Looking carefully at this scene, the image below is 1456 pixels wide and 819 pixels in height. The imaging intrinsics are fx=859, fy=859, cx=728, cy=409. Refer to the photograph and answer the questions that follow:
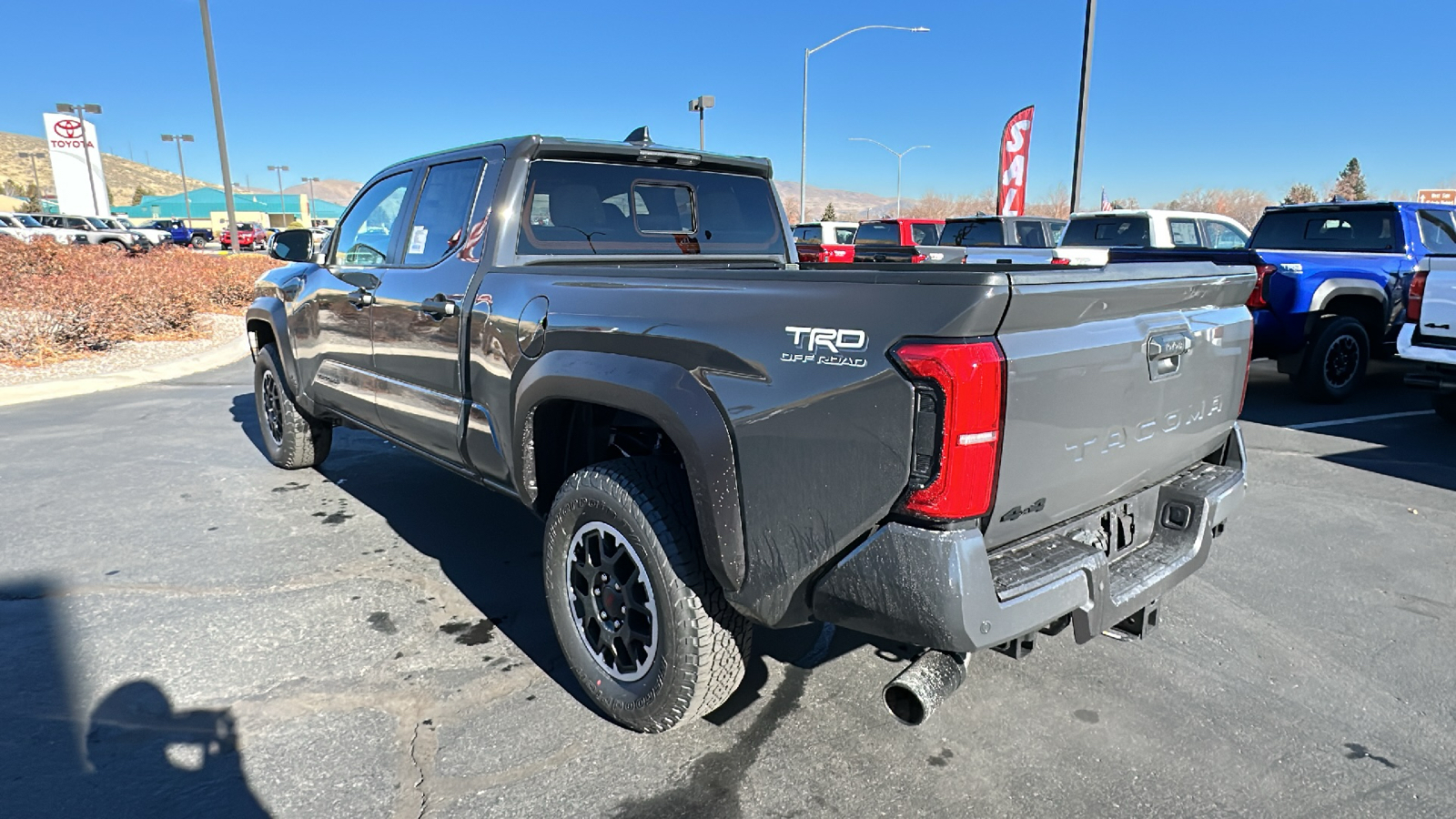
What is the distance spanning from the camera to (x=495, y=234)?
3383 mm

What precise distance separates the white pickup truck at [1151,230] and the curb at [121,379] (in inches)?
420

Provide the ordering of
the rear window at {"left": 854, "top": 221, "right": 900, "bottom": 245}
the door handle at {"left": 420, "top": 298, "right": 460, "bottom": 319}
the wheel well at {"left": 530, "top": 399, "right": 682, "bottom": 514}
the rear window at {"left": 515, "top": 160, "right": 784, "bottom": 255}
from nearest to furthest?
the wheel well at {"left": 530, "top": 399, "right": 682, "bottom": 514}
the door handle at {"left": 420, "top": 298, "right": 460, "bottom": 319}
the rear window at {"left": 515, "top": 160, "right": 784, "bottom": 255}
the rear window at {"left": 854, "top": 221, "right": 900, "bottom": 245}

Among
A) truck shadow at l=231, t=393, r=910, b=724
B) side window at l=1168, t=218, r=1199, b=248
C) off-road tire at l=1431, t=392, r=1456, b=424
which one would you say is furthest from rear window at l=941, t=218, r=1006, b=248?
truck shadow at l=231, t=393, r=910, b=724

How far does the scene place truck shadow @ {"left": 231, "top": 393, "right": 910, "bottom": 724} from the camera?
3.29 metres

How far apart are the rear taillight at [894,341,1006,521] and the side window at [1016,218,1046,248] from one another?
1329 cm

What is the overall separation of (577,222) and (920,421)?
2213 millimetres

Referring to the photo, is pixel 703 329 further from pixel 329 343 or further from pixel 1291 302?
pixel 1291 302

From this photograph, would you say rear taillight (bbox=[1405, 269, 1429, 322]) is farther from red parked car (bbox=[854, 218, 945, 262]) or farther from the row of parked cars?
red parked car (bbox=[854, 218, 945, 262])

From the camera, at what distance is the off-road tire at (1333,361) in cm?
784

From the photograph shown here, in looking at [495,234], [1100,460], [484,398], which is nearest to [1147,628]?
[1100,460]

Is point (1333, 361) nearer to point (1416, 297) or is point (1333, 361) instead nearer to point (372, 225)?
point (1416, 297)

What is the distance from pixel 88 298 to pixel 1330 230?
13.8m

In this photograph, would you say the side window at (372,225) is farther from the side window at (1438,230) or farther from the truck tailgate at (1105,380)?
the side window at (1438,230)

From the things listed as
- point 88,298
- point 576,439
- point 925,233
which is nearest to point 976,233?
point 925,233
